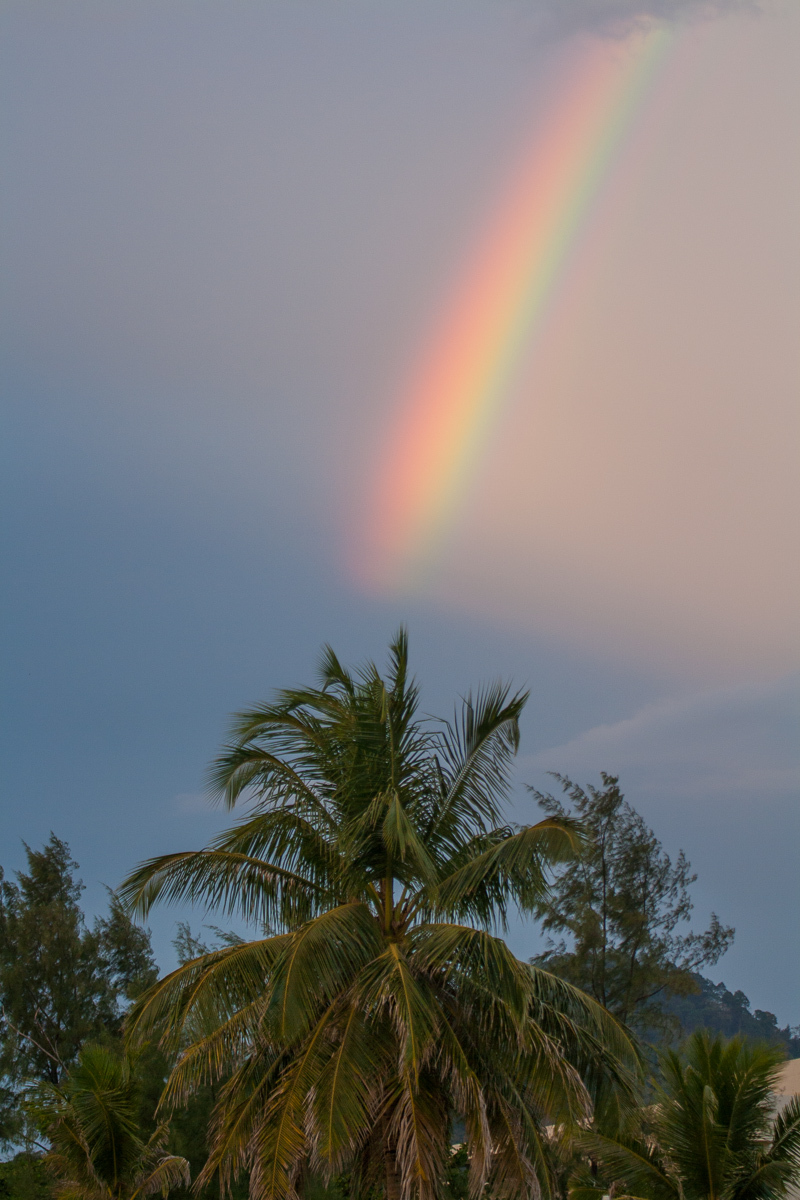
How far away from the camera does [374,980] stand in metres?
12.4

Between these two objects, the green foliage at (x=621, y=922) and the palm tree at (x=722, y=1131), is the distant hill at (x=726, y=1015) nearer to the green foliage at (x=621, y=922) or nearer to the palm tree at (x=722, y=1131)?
the green foliage at (x=621, y=922)

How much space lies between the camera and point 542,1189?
13.0 m

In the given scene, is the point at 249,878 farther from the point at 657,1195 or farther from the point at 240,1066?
the point at 657,1195

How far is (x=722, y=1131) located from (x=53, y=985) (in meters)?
23.9

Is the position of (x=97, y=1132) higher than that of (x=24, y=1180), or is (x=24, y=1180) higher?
(x=24, y=1180)

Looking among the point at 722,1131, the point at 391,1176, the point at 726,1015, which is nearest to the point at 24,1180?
A: the point at 391,1176

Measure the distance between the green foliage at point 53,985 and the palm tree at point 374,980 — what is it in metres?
18.4

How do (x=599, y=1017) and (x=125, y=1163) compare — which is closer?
(x=599, y=1017)

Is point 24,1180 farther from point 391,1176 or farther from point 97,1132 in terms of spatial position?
point 391,1176

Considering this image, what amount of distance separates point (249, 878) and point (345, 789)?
70.2 inches

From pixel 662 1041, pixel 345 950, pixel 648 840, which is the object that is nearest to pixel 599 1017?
pixel 345 950

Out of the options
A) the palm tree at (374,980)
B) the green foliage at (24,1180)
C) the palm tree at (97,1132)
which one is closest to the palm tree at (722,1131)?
the palm tree at (374,980)

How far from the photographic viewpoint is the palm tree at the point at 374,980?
1206 centimetres

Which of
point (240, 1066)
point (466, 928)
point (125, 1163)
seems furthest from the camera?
point (125, 1163)
